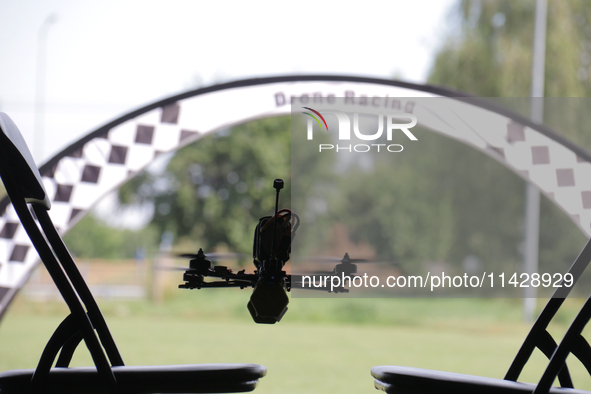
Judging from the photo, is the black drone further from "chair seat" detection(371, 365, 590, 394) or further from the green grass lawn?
the green grass lawn

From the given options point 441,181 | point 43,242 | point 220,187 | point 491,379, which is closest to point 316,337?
point 441,181

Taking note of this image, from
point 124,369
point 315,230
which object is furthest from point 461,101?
point 315,230

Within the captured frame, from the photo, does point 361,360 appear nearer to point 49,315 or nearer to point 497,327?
point 497,327

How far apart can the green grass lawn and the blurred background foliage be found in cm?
120

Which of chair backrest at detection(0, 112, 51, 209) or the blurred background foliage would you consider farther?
the blurred background foliage

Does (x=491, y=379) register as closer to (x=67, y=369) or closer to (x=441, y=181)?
(x=67, y=369)

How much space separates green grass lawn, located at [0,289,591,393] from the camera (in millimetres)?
4754

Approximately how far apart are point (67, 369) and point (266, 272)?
0.62 metres

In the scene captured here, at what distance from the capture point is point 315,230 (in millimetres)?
9898

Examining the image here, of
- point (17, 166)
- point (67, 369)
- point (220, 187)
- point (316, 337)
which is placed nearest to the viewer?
point (17, 166)

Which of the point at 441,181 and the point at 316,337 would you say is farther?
the point at 441,181

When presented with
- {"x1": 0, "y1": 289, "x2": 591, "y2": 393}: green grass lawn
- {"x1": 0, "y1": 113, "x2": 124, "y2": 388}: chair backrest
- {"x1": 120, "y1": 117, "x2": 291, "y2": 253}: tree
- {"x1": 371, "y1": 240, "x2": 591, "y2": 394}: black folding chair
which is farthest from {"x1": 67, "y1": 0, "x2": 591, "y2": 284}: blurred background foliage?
{"x1": 0, "y1": 113, "x2": 124, "y2": 388}: chair backrest

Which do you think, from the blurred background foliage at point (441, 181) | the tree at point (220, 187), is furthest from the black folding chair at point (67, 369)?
the tree at point (220, 187)

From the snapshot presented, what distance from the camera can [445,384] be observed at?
1362mm
